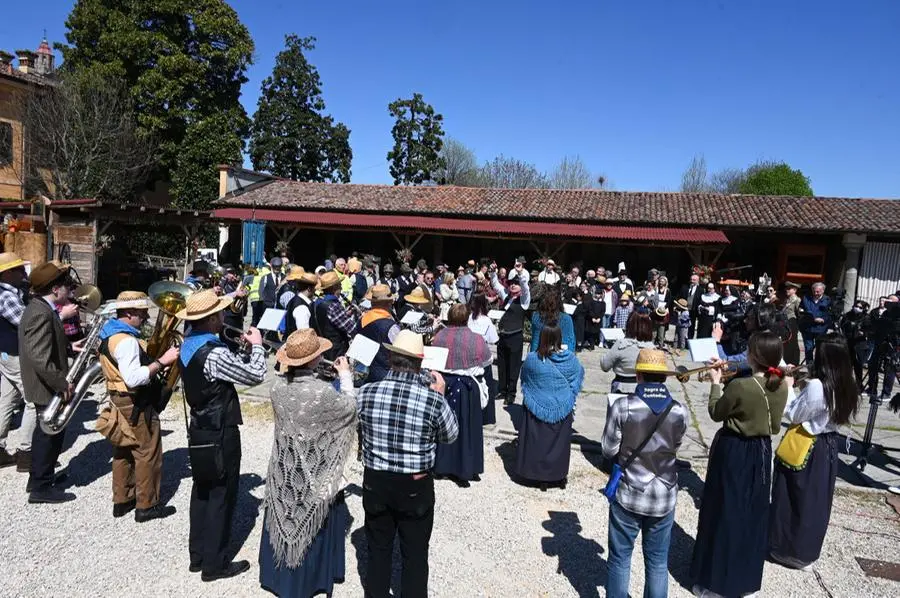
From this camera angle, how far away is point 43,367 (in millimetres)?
4418

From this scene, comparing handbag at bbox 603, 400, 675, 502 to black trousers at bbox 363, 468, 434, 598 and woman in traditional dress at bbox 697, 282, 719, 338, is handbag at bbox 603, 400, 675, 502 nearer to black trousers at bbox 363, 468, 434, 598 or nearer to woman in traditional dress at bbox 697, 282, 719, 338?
black trousers at bbox 363, 468, 434, 598

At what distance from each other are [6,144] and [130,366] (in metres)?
25.4

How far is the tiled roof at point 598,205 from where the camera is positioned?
18.0m

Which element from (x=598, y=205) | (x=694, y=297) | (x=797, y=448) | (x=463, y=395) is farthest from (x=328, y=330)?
(x=598, y=205)

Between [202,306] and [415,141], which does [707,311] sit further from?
[415,141]

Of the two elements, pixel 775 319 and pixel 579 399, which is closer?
pixel 775 319

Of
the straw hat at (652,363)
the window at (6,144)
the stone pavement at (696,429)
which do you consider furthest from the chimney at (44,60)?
the straw hat at (652,363)

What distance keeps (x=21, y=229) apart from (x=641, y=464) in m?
16.9

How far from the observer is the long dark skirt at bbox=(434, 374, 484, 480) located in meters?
5.27

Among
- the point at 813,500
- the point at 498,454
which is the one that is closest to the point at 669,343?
the point at 498,454

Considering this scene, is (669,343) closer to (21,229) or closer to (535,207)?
(535,207)

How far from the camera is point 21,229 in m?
14.7

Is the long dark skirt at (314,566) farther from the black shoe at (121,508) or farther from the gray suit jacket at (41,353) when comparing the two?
the gray suit jacket at (41,353)

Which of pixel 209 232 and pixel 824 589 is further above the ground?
pixel 209 232
